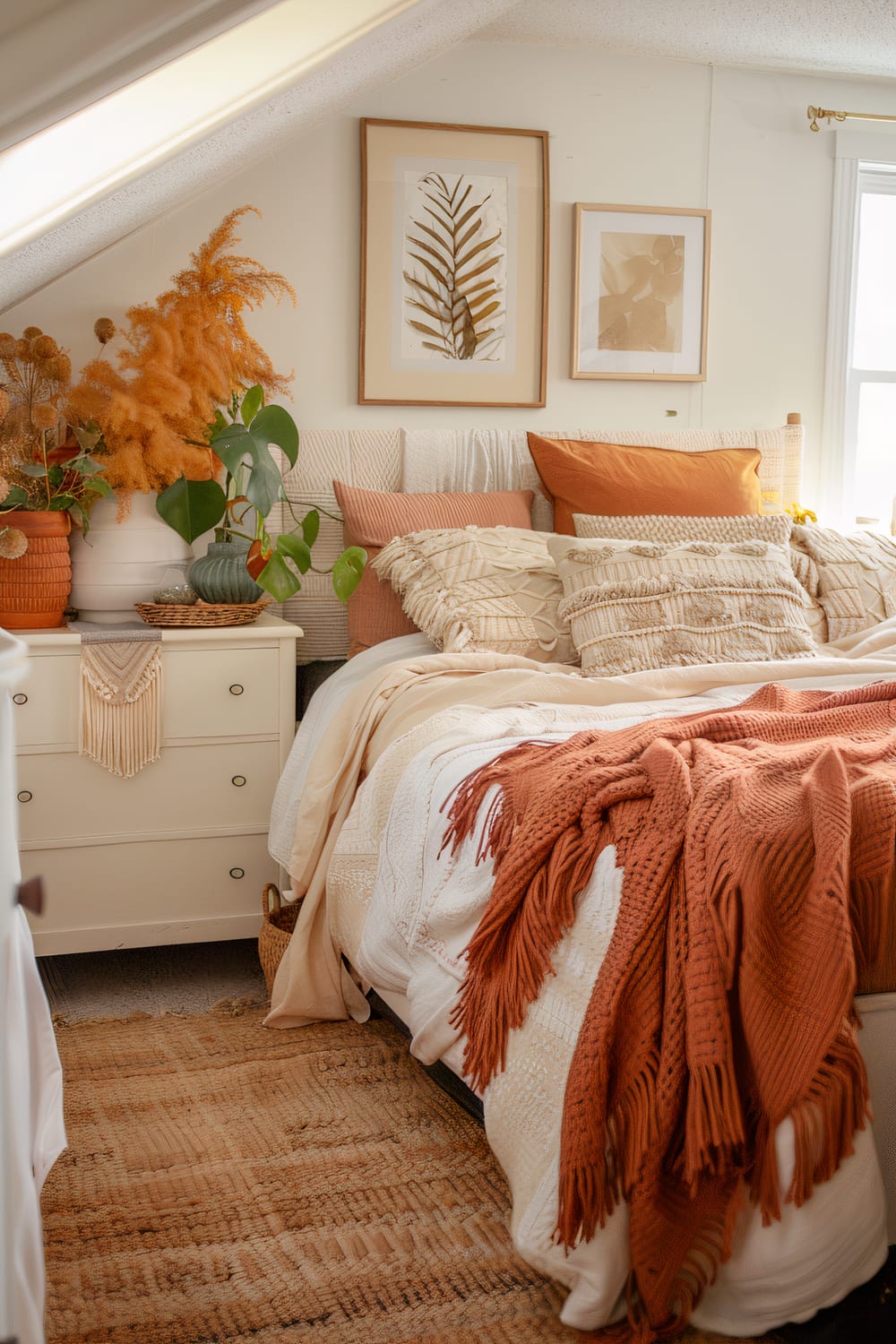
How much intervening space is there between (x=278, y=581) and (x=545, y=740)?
93cm

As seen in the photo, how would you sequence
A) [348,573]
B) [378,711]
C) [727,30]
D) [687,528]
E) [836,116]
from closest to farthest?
[378,711] → [348,573] → [687,528] → [727,30] → [836,116]

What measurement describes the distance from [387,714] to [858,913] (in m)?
1.13

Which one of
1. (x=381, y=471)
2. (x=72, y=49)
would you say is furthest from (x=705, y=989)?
(x=381, y=471)

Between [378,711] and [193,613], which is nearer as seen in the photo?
[378,711]

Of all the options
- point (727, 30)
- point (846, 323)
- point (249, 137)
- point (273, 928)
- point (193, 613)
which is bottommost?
point (273, 928)

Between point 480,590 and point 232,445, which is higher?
point 232,445

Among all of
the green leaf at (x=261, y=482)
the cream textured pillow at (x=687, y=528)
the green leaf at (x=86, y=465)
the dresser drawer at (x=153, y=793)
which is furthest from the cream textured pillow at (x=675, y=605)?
the green leaf at (x=86, y=465)

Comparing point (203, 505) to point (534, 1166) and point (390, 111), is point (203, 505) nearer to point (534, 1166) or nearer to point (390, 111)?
point (390, 111)

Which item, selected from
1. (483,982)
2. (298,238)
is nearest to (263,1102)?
(483,982)

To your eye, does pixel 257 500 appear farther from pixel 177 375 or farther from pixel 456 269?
pixel 456 269

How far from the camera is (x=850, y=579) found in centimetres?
289

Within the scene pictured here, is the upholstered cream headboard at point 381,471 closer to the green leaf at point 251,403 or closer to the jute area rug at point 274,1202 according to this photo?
the green leaf at point 251,403

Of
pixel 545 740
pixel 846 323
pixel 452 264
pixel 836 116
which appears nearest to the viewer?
pixel 545 740

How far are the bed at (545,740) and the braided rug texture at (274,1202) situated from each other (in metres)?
0.14
